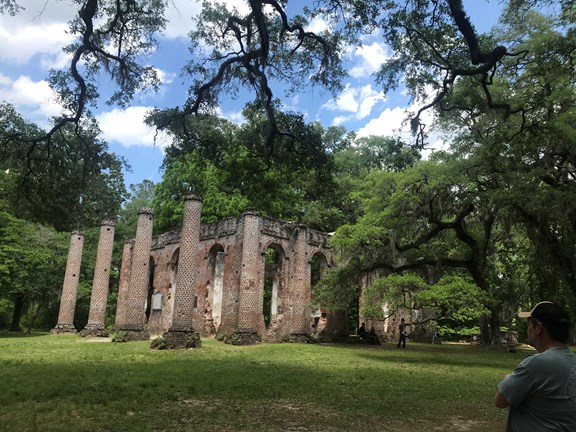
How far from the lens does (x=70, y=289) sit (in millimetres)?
30812

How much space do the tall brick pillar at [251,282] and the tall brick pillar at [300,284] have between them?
2324mm

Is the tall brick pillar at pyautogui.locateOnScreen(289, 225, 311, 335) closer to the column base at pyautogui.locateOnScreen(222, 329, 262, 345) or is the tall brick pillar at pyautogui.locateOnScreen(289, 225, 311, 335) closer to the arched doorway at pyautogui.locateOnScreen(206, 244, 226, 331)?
the column base at pyautogui.locateOnScreen(222, 329, 262, 345)

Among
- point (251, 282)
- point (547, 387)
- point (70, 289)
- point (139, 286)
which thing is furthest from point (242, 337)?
point (547, 387)

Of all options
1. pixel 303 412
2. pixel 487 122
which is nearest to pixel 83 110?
pixel 303 412

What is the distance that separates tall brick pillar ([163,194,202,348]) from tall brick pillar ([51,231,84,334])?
44.6 feet

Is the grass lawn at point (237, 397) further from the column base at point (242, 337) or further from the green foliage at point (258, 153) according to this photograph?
the column base at point (242, 337)

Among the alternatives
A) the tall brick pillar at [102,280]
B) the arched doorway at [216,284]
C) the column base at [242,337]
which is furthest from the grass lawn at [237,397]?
the tall brick pillar at [102,280]

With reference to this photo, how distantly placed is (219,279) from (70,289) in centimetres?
1030

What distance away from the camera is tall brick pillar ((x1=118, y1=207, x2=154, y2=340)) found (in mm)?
24144

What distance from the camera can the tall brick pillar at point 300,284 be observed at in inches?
1044

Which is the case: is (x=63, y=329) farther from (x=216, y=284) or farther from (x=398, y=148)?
(x=398, y=148)

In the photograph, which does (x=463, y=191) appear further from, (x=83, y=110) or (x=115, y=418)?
(x=115, y=418)

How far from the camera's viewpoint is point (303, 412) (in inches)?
292

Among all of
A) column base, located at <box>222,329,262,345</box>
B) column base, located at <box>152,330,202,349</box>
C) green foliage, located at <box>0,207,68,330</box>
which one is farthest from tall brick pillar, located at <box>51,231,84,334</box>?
column base, located at <box>152,330,202,349</box>
